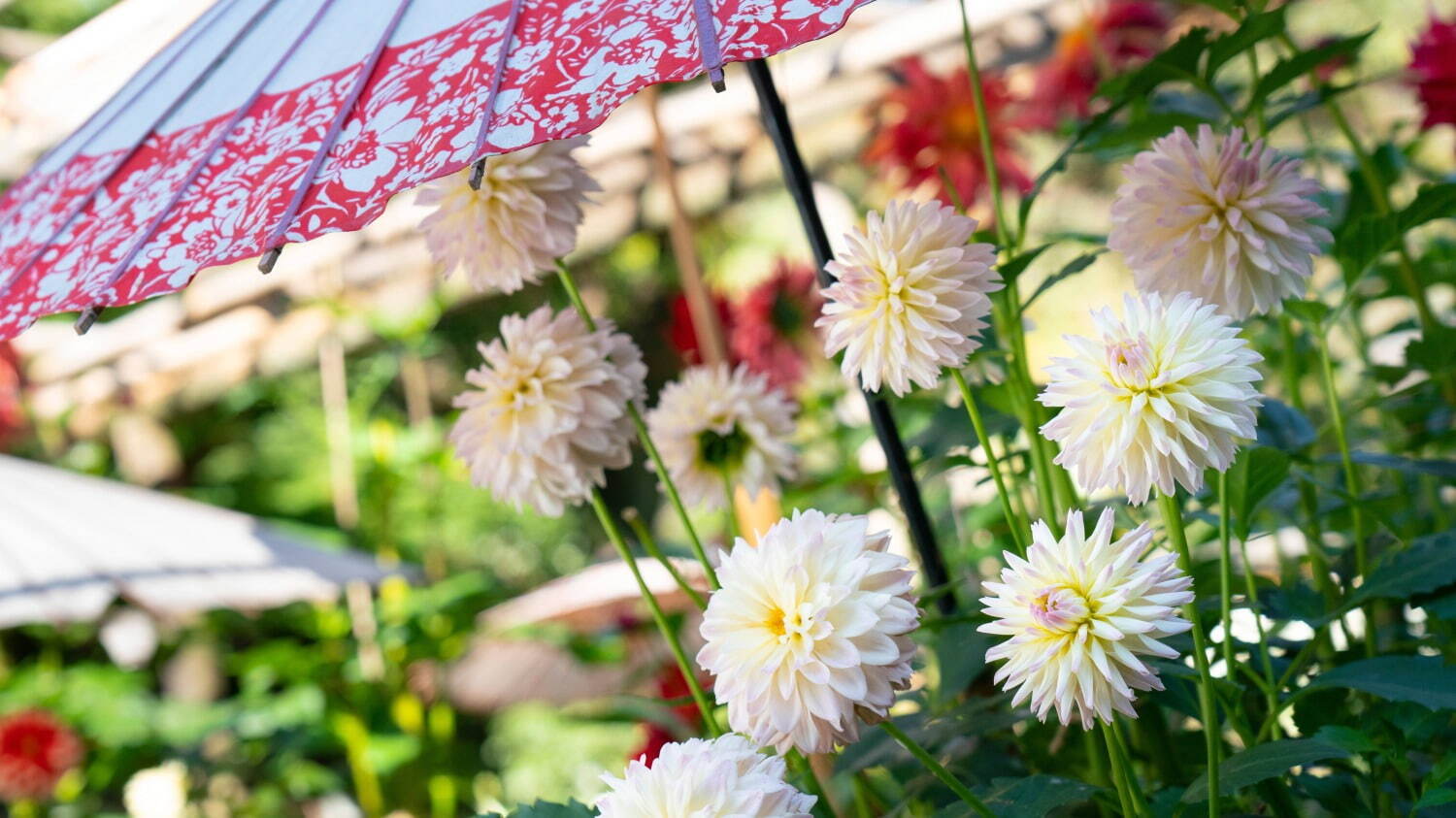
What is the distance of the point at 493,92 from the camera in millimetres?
451

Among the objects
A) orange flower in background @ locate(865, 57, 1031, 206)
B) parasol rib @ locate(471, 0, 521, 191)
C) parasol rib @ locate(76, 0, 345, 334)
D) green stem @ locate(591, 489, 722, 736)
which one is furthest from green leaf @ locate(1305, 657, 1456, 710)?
orange flower in background @ locate(865, 57, 1031, 206)

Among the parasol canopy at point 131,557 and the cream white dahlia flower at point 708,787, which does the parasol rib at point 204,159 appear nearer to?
the cream white dahlia flower at point 708,787

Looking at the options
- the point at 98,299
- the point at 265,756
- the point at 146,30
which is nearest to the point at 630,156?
the point at 146,30

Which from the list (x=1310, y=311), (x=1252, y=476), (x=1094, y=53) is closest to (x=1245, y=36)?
(x=1310, y=311)

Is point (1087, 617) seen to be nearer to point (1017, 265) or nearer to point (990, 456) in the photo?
point (990, 456)

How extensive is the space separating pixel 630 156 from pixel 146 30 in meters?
1.08

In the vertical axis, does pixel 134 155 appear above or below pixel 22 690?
above

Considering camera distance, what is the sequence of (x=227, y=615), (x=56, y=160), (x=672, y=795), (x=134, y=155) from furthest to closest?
1. (x=227, y=615)
2. (x=56, y=160)
3. (x=134, y=155)
4. (x=672, y=795)

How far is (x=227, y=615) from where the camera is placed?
2932mm

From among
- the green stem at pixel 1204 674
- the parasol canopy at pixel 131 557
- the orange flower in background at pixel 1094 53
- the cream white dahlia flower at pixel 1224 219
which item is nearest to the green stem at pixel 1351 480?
the cream white dahlia flower at pixel 1224 219

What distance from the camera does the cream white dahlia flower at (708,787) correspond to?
1.26 feet

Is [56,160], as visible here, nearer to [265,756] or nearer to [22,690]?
[265,756]

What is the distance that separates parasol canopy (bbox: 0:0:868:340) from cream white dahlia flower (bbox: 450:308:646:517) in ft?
0.44

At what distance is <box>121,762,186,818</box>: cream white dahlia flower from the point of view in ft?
6.68
